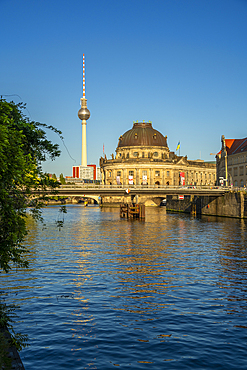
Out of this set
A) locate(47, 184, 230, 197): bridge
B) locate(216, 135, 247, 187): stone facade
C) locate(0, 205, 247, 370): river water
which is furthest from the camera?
locate(216, 135, 247, 187): stone facade

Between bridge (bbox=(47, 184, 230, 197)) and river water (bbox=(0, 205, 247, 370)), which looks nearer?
river water (bbox=(0, 205, 247, 370))

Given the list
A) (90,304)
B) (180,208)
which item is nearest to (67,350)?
(90,304)

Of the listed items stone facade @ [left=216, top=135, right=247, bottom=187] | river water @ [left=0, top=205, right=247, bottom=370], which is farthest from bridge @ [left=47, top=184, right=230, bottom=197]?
river water @ [left=0, top=205, right=247, bottom=370]

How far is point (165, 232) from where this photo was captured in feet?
205

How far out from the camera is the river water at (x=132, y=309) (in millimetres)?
15812

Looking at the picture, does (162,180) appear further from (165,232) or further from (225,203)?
(165,232)

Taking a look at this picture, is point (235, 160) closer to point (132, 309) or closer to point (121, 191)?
point (121, 191)

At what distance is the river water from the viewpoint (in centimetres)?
1581

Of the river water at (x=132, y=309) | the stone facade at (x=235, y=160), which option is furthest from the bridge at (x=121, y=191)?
the river water at (x=132, y=309)

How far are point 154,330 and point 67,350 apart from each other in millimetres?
4276

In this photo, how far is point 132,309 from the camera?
21.6 m

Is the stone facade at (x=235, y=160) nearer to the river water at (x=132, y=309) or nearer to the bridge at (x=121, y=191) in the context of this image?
the bridge at (x=121, y=191)

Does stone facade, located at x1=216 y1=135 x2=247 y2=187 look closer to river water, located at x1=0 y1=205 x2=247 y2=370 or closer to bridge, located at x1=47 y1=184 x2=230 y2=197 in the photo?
Result: bridge, located at x1=47 y1=184 x2=230 y2=197

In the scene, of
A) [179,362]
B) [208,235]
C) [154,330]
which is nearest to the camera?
[179,362]
